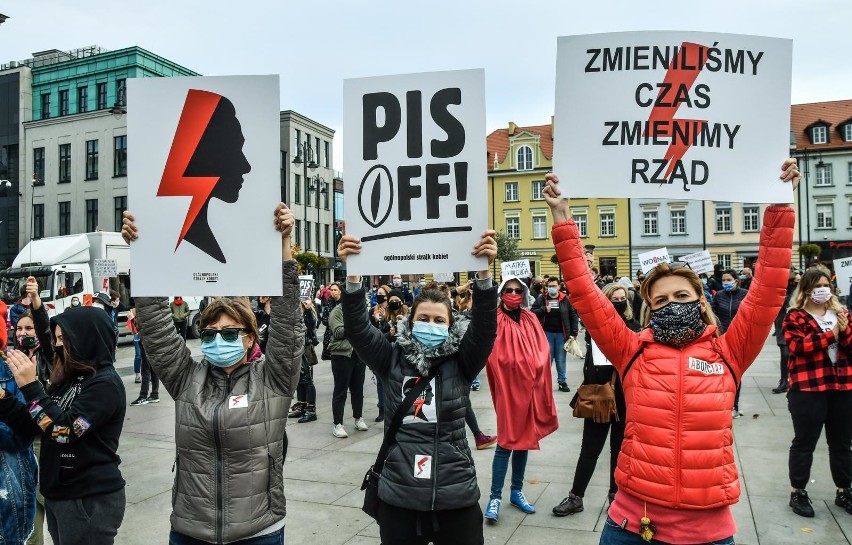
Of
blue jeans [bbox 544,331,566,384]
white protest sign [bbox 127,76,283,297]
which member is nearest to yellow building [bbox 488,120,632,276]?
blue jeans [bbox 544,331,566,384]

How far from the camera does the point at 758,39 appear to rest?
3.38m

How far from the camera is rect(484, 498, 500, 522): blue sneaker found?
17.5ft

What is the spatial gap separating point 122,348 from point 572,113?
21.3m

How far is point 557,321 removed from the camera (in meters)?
12.8

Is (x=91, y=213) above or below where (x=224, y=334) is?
above

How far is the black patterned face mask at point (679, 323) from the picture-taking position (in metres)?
2.98

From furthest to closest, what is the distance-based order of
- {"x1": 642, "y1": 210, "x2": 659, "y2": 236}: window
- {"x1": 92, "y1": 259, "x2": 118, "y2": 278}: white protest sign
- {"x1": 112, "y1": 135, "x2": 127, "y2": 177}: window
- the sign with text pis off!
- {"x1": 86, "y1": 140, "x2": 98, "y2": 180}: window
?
{"x1": 642, "y1": 210, "x2": 659, "y2": 236}: window < {"x1": 86, "y1": 140, "x2": 98, "y2": 180}: window < {"x1": 112, "y1": 135, "x2": 127, "y2": 177}: window < {"x1": 92, "y1": 259, "x2": 118, "y2": 278}: white protest sign < the sign with text pis off!

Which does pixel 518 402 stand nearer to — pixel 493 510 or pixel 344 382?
pixel 493 510

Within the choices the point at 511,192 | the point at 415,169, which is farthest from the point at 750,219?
the point at 415,169

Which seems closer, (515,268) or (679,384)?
(679,384)

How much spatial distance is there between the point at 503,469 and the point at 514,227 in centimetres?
5672

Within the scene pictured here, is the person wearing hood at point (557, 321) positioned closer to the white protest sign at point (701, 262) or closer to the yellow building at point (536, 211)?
the white protest sign at point (701, 262)

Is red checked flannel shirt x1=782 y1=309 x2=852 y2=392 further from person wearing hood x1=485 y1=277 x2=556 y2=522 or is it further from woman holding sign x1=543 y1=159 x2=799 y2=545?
woman holding sign x1=543 y1=159 x2=799 y2=545

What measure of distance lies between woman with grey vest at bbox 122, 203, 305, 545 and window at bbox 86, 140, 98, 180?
172 ft
